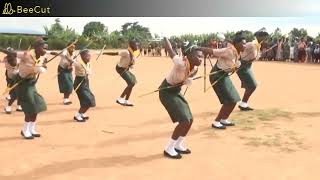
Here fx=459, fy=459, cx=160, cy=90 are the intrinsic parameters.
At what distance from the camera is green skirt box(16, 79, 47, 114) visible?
864 cm

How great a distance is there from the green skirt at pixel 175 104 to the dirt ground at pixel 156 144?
2.21 ft

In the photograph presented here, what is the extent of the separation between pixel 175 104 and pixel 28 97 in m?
2.96

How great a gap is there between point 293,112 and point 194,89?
5337mm

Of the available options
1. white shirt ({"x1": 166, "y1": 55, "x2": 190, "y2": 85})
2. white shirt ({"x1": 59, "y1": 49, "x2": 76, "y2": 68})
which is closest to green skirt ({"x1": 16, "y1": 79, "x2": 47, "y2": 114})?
white shirt ({"x1": 166, "y1": 55, "x2": 190, "y2": 85})

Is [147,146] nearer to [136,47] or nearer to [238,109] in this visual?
[238,109]

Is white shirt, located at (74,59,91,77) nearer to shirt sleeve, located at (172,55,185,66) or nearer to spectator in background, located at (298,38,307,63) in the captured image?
shirt sleeve, located at (172,55,185,66)

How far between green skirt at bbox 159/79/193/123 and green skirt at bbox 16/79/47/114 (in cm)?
262

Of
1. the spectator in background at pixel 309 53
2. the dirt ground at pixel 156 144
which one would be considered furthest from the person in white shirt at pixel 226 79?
the spectator in background at pixel 309 53

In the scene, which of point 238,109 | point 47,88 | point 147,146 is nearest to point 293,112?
point 238,109

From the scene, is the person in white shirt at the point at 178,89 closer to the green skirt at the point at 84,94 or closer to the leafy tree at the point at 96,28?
the green skirt at the point at 84,94

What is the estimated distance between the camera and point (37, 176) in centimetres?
650

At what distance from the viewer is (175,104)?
7.50m

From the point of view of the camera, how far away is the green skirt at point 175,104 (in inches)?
294

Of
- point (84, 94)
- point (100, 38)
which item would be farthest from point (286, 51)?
point (84, 94)
